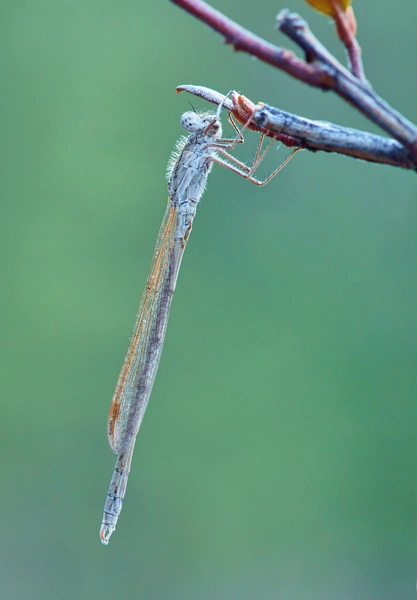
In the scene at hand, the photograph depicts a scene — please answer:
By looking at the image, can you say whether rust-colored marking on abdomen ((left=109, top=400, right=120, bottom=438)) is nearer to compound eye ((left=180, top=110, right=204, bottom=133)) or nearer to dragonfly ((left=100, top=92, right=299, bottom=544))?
dragonfly ((left=100, top=92, right=299, bottom=544))

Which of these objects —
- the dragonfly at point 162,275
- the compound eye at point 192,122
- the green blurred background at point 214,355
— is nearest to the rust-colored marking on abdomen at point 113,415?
the dragonfly at point 162,275

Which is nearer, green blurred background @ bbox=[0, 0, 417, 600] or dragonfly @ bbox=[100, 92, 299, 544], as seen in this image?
dragonfly @ bbox=[100, 92, 299, 544]

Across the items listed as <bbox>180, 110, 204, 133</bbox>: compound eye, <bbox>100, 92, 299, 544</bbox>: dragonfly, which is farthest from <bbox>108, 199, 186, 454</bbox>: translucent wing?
<bbox>180, 110, 204, 133</bbox>: compound eye

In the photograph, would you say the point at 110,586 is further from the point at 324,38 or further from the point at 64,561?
the point at 324,38

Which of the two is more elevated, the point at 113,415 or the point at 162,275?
the point at 162,275

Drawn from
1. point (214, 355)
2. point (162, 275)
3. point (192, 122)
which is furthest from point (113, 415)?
point (214, 355)

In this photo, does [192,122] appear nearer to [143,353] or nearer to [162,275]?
[162,275]

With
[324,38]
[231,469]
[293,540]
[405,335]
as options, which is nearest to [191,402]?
[231,469]
